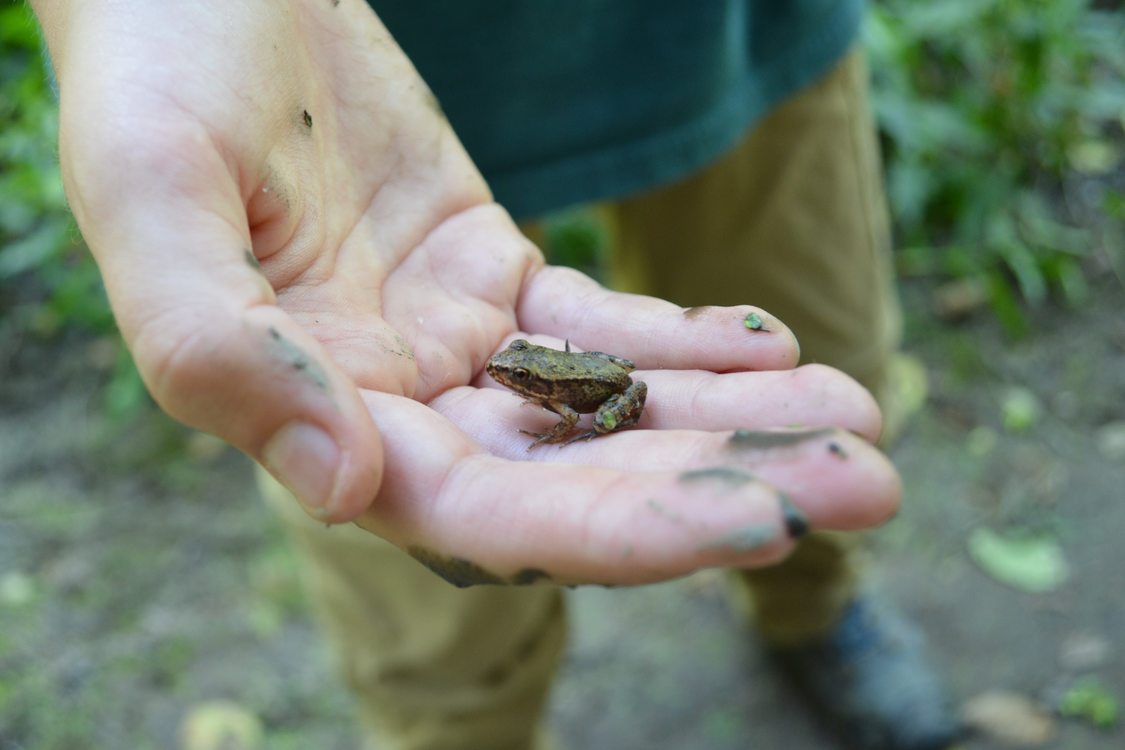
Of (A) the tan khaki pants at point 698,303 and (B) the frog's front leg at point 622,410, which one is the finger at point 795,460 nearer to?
(B) the frog's front leg at point 622,410

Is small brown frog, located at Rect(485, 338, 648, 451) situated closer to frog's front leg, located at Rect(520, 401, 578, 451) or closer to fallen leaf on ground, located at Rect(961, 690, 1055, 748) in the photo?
frog's front leg, located at Rect(520, 401, 578, 451)

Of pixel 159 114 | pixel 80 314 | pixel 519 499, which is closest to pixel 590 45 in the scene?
pixel 159 114

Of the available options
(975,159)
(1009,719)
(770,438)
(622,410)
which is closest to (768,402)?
(770,438)

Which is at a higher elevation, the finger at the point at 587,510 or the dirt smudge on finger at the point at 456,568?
the finger at the point at 587,510

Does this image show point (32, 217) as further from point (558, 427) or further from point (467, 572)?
point (467, 572)

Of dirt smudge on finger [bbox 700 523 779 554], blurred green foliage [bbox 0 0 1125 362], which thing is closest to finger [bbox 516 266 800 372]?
dirt smudge on finger [bbox 700 523 779 554]

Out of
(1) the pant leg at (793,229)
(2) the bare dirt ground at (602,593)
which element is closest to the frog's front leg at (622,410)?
(1) the pant leg at (793,229)
